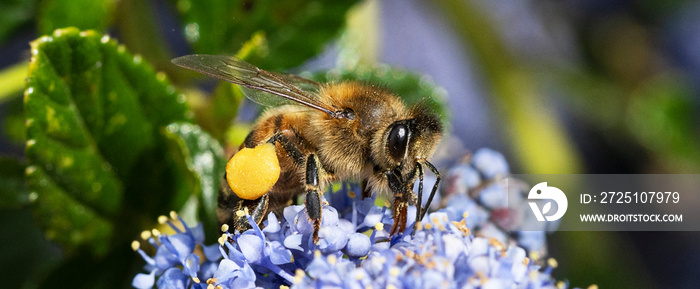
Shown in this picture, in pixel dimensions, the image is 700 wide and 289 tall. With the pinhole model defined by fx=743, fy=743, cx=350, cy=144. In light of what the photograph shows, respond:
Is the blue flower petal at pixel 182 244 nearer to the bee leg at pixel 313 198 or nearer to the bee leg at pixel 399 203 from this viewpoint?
the bee leg at pixel 313 198

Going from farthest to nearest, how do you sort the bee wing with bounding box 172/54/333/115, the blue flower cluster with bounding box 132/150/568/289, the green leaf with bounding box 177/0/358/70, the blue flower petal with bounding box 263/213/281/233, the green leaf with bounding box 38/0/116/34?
the green leaf with bounding box 177/0/358/70 → the green leaf with bounding box 38/0/116/34 → the bee wing with bounding box 172/54/333/115 → the blue flower petal with bounding box 263/213/281/233 → the blue flower cluster with bounding box 132/150/568/289

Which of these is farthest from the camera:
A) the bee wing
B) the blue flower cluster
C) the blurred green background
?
the blurred green background

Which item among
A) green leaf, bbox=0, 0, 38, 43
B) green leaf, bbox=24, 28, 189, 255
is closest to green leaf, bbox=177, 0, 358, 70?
green leaf, bbox=24, 28, 189, 255

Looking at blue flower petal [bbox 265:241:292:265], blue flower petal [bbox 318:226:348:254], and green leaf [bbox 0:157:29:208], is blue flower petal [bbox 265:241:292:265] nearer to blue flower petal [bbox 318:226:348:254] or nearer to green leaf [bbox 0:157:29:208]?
blue flower petal [bbox 318:226:348:254]

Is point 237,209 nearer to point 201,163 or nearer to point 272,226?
point 272,226

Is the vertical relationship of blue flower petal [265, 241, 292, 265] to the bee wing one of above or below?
below

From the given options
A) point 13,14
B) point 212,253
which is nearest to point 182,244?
point 212,253

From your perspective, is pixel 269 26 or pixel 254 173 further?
pixel 269 26

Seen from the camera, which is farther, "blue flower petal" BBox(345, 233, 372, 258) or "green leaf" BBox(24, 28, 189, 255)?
"green leaf" BBox(24, 28, 189, 255)
